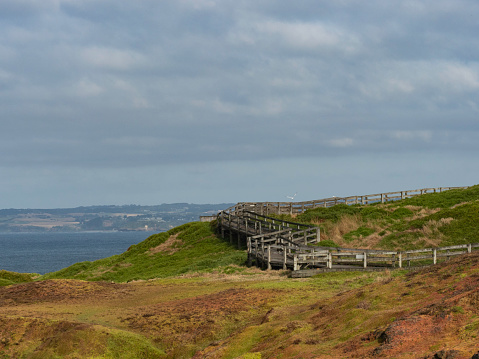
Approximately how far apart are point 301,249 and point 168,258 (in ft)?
57.3

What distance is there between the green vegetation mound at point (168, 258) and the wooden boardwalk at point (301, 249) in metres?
1.79

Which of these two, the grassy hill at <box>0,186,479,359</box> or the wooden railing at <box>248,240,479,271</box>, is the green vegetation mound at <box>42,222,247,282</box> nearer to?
the grassy hill at <box>0,186,479,359</box>

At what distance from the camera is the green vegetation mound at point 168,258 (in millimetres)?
39562

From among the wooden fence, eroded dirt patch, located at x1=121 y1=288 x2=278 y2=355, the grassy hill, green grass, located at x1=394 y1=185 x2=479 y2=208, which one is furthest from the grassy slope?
eroded dirt patch, located at x1=121 y1=288 x2=278 y2=355

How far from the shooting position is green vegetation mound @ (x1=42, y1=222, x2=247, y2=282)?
39.6 metres

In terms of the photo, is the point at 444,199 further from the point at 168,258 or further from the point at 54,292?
the point at 54,292

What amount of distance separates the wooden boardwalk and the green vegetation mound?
70.6 inches

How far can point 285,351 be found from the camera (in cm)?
1370

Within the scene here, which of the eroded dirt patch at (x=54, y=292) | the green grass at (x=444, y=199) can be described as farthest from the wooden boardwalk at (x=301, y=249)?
the eroded dirt patch at (x=54, y=292)

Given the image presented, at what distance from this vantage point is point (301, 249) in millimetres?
34125

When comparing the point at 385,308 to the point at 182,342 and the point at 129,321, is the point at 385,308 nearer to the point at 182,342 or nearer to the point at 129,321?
the point at 182,342

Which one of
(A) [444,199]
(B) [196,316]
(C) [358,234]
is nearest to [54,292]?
(B) [196,316]

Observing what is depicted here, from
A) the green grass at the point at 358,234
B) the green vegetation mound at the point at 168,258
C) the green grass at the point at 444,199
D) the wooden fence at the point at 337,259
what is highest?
the green grass at the point at 444,199

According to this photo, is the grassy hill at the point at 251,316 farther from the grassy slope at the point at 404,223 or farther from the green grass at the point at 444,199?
the green grass at the point at 444,199
